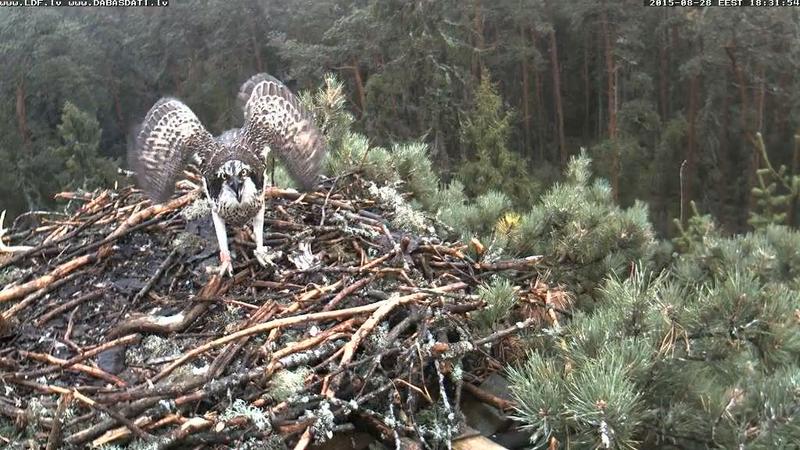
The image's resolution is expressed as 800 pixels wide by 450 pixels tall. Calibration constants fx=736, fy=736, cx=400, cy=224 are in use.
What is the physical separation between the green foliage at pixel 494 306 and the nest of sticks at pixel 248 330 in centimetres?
3

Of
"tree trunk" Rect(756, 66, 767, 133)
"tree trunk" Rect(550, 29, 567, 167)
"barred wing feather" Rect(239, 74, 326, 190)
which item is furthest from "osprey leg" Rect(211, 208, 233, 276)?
"tree trunk" Rect(756, 66, 767, 133)

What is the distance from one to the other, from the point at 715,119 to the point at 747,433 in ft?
29.2

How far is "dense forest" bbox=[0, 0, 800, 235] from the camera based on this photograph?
6.83 metres

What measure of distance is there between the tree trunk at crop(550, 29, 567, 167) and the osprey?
275 inches

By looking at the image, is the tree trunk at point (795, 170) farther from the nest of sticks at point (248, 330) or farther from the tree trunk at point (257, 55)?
the nest of sticks at point (248, 330)

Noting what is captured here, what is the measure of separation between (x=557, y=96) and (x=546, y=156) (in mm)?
949

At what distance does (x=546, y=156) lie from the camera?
921 centimetres

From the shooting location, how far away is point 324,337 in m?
1.77

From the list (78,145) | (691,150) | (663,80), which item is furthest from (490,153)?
(78,145)

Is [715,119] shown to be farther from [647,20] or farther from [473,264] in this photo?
[473,264]

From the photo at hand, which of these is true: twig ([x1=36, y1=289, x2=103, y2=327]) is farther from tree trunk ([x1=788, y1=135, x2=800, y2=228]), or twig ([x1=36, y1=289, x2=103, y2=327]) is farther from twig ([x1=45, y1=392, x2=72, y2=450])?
tree trunk ([x1=788, y1=135, x2=800, y2=228])

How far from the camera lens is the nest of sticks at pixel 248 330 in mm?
1575

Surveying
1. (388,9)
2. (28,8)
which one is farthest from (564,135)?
(28,8)

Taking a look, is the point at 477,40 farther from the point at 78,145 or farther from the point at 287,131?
the point at 287,131
